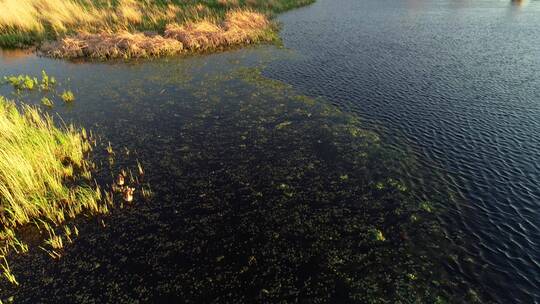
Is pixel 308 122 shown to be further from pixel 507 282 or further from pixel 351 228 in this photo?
pixel 507 282

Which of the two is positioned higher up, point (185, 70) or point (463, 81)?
point (185, 70)

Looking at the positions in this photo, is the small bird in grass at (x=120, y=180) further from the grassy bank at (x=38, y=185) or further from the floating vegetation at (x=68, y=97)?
the floating vegetation at (x=68, y=97)

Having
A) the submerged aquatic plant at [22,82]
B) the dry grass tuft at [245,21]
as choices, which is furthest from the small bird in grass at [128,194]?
the dry grass tuft at [245,21]

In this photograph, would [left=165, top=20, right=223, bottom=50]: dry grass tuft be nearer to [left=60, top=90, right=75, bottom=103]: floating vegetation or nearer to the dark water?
the dark water

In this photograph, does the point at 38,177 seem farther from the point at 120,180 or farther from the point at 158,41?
the point at 158,41

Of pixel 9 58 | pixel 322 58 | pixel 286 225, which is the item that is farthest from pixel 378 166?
pixel 9 58

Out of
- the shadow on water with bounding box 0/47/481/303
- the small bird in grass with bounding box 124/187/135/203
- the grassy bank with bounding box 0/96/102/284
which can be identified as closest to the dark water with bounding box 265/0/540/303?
the shadow on water with bounding box 0/47/481/303
